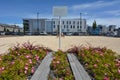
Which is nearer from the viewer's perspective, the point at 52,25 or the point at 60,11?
the point at 60,11

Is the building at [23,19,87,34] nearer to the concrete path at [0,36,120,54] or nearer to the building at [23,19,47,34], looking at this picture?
the building at [23,19,47,34]

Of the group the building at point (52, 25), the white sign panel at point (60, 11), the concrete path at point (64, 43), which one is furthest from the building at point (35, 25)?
the white sign panel at point (60, 11)

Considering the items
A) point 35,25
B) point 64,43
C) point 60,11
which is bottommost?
point 64,43

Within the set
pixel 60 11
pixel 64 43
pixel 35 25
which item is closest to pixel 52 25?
pixel 35 25

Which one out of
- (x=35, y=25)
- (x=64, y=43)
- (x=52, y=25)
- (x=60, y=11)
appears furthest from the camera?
(x=52, y=25)

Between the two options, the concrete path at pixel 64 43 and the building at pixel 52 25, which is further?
the building at pixel 52 25

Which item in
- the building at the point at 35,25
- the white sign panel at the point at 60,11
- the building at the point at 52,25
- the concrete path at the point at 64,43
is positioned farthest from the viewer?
the building at the point at 52,25

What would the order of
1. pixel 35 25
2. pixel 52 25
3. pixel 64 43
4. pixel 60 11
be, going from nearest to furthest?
pixel 60 11 → pixel 64 43 → pixel 35 25 → pixel 52 25

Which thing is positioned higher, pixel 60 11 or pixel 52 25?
pixel 52 25

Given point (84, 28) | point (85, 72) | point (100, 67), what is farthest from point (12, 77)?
point (84, 28)

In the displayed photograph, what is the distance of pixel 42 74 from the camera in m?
5.95

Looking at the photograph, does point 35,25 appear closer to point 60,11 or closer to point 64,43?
point 64,43

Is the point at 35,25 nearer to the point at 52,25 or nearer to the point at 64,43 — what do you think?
the point at 52,25

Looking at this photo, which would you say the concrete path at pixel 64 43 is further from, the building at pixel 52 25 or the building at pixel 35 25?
the building at pixel 52 25
